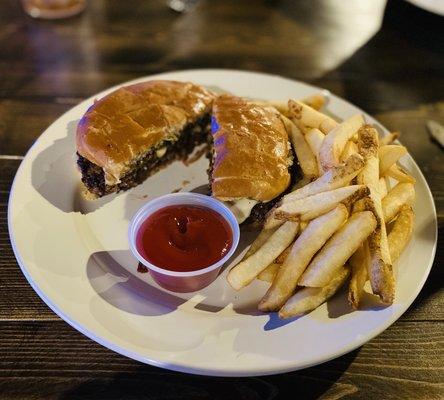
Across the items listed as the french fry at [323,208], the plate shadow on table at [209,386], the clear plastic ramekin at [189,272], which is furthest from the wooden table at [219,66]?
the french fry at [323,208]

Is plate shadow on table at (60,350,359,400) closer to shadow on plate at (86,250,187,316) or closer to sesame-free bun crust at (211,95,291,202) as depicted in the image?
shadow on plate at (86,250,187,316)

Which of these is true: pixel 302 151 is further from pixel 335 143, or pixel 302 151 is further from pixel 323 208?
pixel 323 208

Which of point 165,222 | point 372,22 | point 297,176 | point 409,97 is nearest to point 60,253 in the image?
point 165,222

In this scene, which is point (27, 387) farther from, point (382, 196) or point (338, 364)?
point (382, 196)

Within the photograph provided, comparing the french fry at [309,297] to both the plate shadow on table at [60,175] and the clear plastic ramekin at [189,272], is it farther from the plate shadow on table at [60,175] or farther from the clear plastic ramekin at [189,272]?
the plate shadow on table at [60,175]

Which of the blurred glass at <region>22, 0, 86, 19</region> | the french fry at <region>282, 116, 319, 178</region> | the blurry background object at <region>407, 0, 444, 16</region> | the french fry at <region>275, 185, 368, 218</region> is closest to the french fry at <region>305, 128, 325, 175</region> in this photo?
the french fry at <region>282, 116, 319, 178</region>
